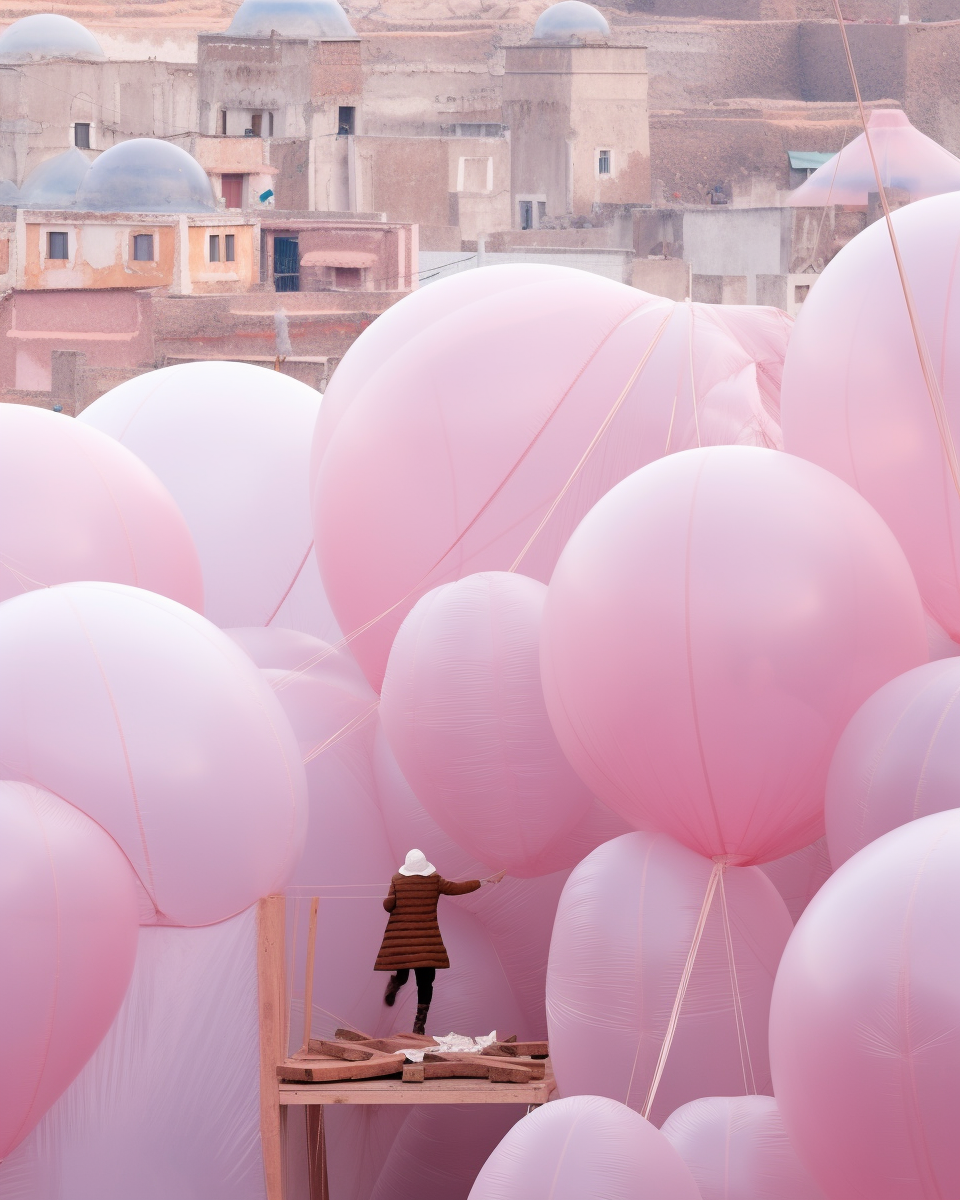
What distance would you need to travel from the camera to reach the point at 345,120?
41.1m

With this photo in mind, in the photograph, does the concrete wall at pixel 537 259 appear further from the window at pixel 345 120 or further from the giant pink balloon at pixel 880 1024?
the giant pink balloon at pixel 880 1024

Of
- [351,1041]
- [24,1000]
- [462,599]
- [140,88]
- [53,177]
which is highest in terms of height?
[140,88]

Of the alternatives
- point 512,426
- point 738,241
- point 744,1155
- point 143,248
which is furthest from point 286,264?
point 744,1155

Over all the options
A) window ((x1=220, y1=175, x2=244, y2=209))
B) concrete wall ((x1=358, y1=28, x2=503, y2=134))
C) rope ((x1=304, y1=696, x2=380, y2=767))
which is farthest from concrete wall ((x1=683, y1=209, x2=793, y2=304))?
rope ((x1=304, y1=696, x2=380, y2=767))

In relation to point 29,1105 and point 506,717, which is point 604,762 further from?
point 29,1105

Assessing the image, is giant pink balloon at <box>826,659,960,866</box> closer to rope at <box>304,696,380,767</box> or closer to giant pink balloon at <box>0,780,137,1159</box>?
giant pink balloon at <box>0,780,137,1159</box>

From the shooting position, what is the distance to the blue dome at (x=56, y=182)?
33375 mm

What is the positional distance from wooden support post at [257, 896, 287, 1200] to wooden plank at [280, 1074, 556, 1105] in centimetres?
17

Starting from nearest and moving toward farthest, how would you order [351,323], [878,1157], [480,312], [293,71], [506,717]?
1. [878,1157]
2. [506,717]
3. [480,312]
4. [351,323]
5. [293,71]

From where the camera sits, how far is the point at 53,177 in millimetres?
34219

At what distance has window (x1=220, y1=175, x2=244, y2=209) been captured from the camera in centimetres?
3641

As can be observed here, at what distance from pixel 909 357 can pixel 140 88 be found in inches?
1524

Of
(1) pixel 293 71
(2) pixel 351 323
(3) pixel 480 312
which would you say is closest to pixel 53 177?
(1) pixel 293 71

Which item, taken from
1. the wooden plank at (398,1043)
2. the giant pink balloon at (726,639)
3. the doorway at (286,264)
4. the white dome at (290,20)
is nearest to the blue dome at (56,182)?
the doorway at (286,264)
